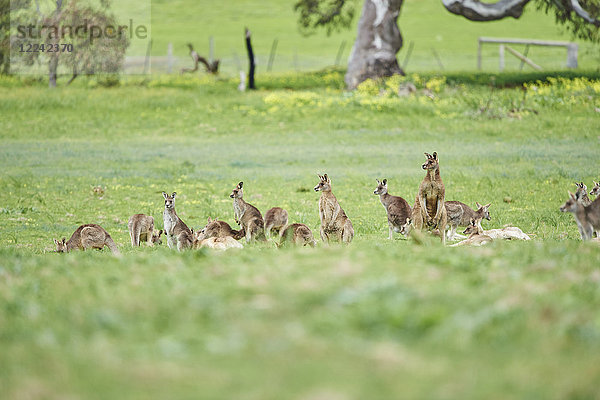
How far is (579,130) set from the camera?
30.6 m

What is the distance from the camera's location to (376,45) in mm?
41125

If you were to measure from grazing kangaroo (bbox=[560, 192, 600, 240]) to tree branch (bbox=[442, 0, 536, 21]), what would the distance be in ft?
90.6

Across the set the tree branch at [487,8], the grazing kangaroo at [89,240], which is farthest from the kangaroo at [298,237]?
the tree branch at [487,8]

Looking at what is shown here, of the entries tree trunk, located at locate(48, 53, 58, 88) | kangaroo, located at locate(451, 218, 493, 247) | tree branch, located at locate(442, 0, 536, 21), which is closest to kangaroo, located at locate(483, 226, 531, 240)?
kangaroo, located at locate(451, 218, 493, 247)

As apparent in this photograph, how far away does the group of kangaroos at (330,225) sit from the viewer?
14227mm

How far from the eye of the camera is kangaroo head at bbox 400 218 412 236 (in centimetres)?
1606

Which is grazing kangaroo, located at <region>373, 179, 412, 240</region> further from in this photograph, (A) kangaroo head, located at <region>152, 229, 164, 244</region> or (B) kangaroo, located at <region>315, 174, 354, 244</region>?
(A) kangaroo head, located at <region>152, 229, 164, 244</region>

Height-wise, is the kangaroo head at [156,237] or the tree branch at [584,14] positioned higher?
the tree branch at [584,14]

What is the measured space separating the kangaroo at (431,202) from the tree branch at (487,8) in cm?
2709

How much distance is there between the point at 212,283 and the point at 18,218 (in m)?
12.5

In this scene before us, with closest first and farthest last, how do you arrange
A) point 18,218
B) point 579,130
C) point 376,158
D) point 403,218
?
point 403,218, point 18,218, point 376,158, point 579,130

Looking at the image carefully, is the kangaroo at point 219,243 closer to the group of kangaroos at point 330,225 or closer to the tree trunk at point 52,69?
the group of kangaroos at point 330,225

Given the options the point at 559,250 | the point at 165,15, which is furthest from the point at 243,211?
the point at 165,15

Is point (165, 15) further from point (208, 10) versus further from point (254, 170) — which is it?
point (254, 170)
